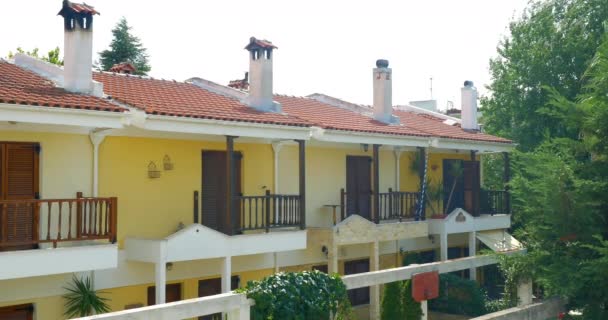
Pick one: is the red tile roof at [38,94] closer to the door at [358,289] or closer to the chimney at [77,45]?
the chimney at [77,45]

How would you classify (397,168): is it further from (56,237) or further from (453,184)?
(56,237)

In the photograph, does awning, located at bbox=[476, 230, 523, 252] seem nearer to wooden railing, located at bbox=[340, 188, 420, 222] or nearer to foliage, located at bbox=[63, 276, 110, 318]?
wooden railing, located at bbox=[340, 188, 420, 222]

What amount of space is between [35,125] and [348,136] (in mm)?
8865

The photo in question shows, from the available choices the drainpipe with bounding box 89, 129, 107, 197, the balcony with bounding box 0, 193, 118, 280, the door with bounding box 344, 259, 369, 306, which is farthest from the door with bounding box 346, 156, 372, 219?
the balcony with bounding box 0, 193, 118, 280

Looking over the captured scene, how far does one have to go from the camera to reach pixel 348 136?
68.5ft

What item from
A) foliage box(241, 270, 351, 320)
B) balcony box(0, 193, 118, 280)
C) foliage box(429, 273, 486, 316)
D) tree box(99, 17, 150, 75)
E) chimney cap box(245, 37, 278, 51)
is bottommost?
foliage box(429, 273, 486, 316)

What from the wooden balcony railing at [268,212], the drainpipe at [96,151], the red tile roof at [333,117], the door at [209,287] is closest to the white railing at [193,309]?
the wooden balcony railing at [268,212]

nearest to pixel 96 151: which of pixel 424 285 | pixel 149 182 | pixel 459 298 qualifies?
pixel 149 182

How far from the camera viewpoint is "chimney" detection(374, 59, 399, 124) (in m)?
25.1

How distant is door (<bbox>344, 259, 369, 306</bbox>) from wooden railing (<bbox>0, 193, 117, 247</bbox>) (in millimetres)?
10027

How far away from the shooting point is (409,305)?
790 inches

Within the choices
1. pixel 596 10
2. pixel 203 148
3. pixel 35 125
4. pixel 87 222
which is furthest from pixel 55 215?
pixel 596 10

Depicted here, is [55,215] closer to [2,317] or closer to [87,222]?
[87,222]

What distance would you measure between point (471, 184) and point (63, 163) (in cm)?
1721
